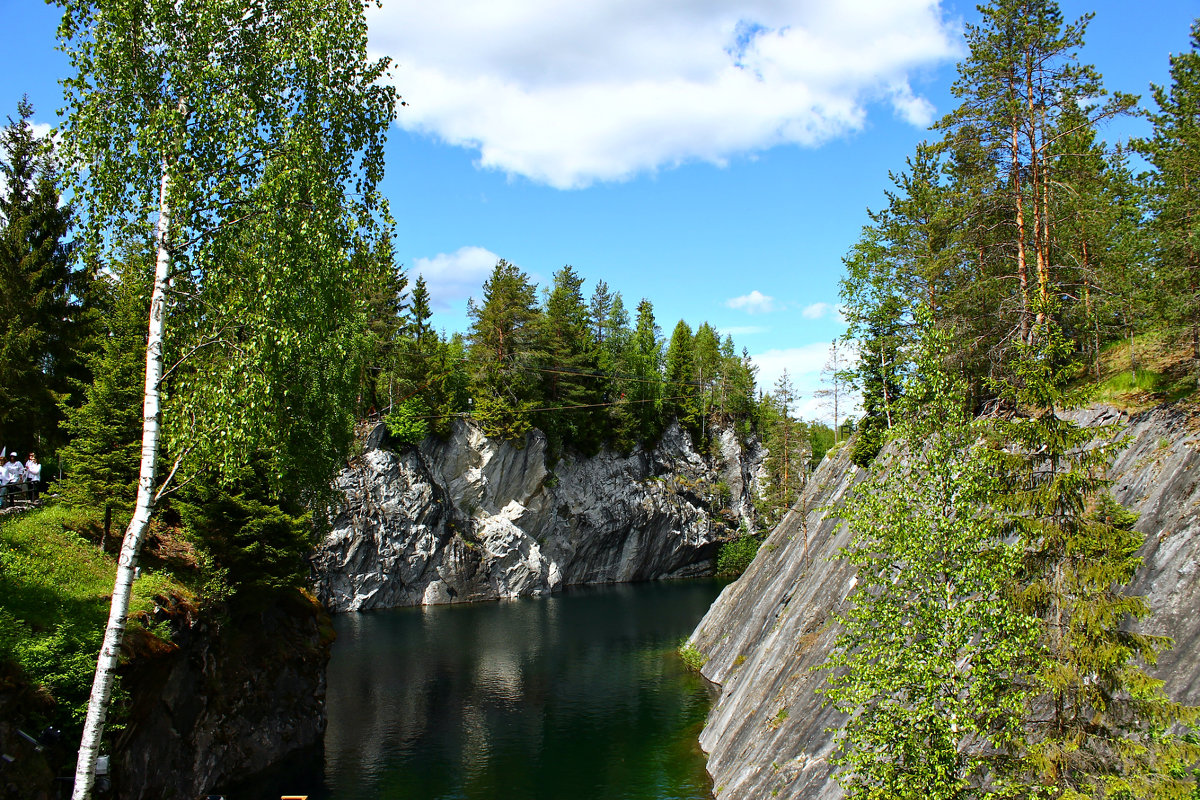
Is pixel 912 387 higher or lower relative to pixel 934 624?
higher

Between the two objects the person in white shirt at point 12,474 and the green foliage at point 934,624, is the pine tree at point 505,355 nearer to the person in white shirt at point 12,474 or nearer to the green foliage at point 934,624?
the person in white shirt at point 12,474

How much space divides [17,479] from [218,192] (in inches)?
661

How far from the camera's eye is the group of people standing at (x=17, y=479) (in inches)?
850

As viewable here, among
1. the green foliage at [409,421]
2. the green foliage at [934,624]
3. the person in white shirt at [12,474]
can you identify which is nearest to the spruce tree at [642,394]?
the green foliage at [409,421]

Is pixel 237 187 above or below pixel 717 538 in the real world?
above

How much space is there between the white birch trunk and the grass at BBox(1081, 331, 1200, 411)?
17.9 metres

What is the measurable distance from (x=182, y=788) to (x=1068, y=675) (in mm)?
21272

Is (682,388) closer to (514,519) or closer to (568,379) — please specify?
(568,379)

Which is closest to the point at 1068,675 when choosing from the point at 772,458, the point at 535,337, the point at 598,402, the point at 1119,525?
the point at 1119,525

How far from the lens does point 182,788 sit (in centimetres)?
1966

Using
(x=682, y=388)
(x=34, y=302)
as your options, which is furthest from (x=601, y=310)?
(x=34, y=302)

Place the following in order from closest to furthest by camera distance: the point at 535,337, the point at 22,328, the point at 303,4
Result: the point at 303,4 < the point at 22,328 < the point at 535,337

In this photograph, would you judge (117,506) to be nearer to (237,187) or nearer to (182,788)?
(182,788)

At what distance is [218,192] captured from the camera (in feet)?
38.2
